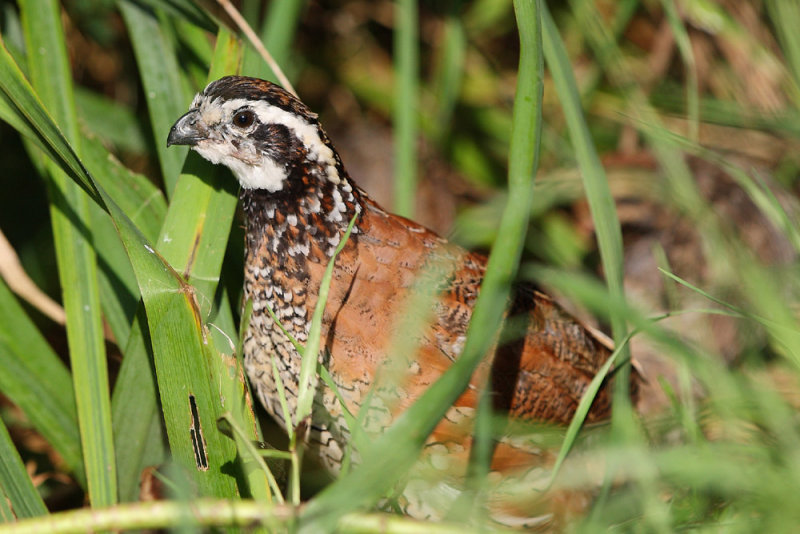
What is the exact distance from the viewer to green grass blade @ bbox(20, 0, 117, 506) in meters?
2.34

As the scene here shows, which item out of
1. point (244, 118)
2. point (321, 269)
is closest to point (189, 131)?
point (244, 118)

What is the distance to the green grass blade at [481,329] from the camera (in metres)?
1.55

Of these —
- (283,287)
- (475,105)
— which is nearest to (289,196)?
(283,287)

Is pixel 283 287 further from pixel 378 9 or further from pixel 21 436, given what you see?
pixel 378 9

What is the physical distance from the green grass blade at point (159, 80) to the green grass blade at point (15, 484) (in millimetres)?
861

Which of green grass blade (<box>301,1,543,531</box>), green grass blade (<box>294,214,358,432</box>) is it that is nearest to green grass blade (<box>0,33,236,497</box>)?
green grass blade (<box>294,214,358,432</box>)

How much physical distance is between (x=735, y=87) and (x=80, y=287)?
3589 millimetres

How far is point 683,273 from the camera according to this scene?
402 centimetres

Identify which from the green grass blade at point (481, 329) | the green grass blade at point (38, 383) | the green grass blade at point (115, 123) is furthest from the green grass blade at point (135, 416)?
the green grass blade at point (115, 123)

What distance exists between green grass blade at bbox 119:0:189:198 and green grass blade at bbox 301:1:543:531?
1.14 metres

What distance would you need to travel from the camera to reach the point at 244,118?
220 cm

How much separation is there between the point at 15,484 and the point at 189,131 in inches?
40.0

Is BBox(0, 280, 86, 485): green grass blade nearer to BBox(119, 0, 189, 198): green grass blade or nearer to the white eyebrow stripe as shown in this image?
BBox(119, 0, 189, 198): green grass blade

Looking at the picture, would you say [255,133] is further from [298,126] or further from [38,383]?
[38,383]
